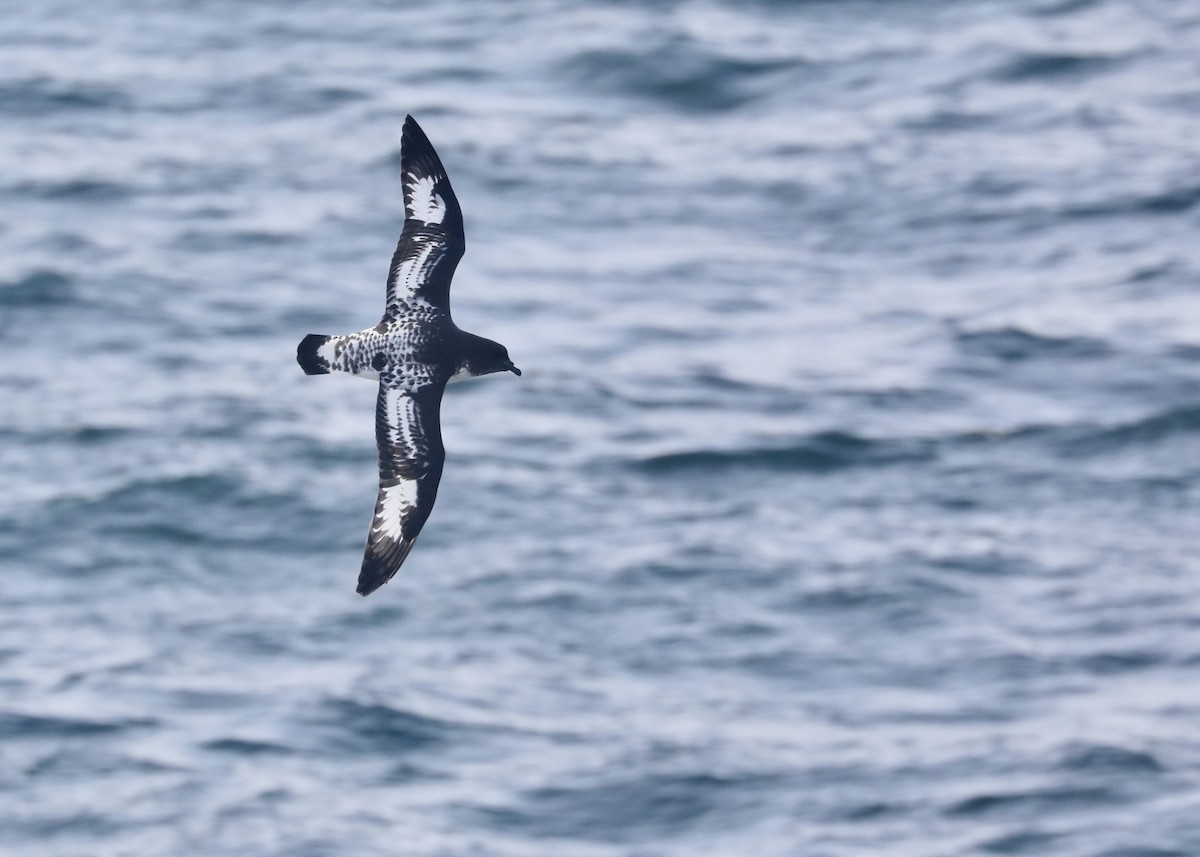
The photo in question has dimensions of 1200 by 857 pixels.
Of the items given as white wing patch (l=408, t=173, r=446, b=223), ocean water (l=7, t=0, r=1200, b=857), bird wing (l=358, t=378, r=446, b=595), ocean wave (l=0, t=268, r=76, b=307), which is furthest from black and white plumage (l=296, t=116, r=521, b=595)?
ocean wave (l=0, t=268, r=76, b=307)

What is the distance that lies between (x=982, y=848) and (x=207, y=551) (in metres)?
10.2

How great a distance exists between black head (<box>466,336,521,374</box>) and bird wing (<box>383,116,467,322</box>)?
0.39 m

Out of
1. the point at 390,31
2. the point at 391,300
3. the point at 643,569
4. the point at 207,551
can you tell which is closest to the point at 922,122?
the point at 390,31

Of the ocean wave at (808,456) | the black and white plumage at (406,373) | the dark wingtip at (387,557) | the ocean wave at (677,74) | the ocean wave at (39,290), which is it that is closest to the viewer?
the dark wingtip at (387,557)

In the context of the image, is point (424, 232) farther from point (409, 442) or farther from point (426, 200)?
point (409, 442)

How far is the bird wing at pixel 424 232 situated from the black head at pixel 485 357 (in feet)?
1.28

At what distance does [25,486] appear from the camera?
27562 mm

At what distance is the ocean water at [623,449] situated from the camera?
23.9m

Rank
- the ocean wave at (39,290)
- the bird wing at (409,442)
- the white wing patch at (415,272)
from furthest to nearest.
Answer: the ocean wave at (39,290), the white wing patch at (415,272), the bird wing at (409,442)

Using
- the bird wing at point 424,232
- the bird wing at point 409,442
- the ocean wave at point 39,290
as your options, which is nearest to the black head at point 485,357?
the bird wing at point 409,442

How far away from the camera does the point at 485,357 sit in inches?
467

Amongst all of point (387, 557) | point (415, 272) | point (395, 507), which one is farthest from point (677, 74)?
point (387, 557)

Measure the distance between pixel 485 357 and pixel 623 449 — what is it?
1775cm

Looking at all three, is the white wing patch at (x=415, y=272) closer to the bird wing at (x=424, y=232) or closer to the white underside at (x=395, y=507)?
the bird wing at (x=424, y=232)
